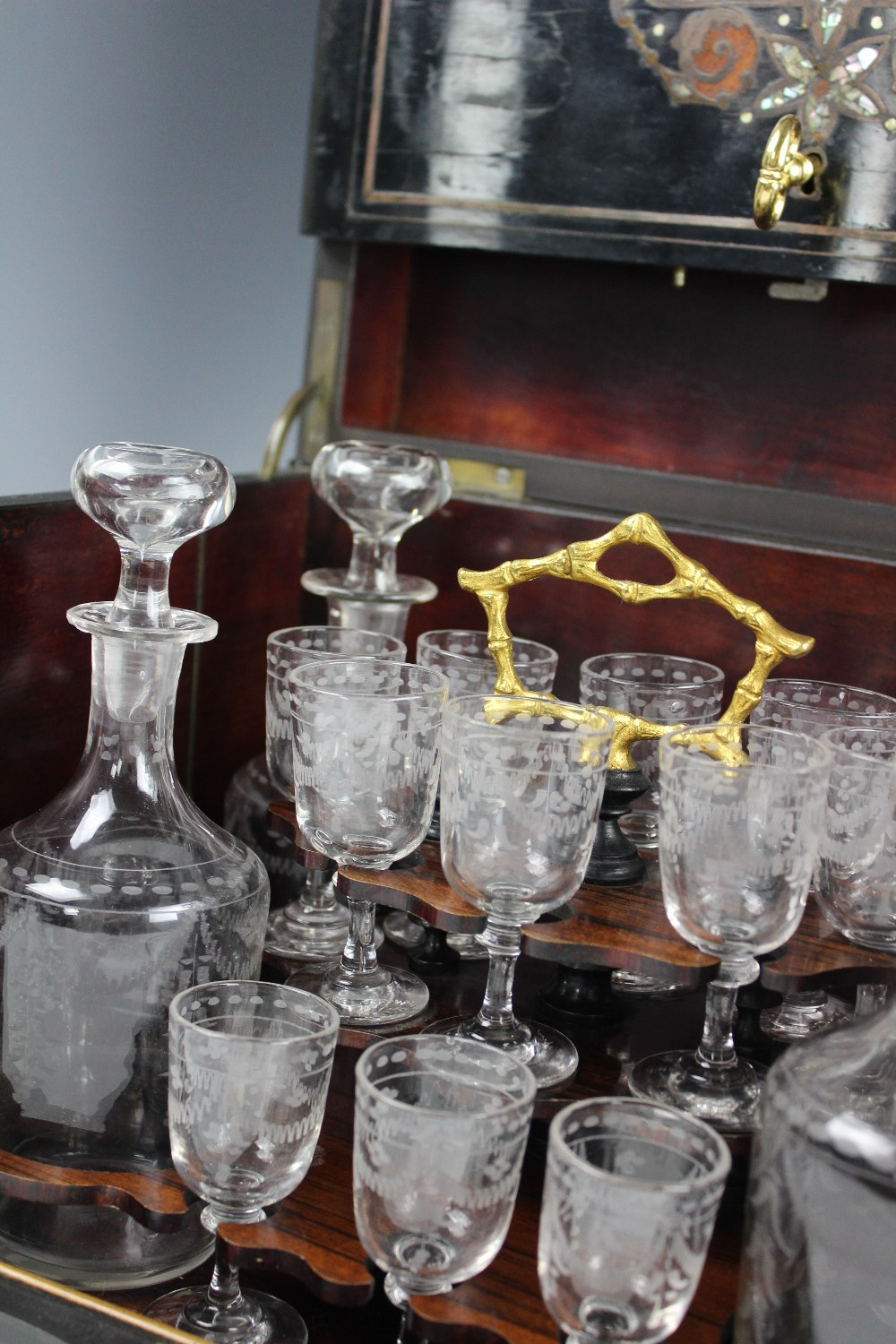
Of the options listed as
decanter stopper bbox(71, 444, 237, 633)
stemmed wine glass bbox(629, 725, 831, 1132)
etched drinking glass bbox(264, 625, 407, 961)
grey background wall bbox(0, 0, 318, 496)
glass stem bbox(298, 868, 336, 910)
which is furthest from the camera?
grey background wall bbox(0, 0, 318, 496)

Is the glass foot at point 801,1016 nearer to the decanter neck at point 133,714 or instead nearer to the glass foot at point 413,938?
the glass foot at point 413,938

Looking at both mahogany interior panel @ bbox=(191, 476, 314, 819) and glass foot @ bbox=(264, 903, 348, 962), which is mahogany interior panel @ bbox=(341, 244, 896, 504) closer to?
mahogany interior panel @ bbox=(191, 476, 314, 819)

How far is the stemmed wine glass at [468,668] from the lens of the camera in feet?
3.00

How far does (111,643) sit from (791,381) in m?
0.57

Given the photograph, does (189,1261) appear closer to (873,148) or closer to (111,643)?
(111,643)

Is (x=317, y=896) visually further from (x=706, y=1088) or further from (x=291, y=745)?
(x=706, y=1088)

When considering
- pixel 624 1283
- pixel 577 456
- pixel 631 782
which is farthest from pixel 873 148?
pixel 624 1283

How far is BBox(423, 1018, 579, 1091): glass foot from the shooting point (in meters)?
0.74

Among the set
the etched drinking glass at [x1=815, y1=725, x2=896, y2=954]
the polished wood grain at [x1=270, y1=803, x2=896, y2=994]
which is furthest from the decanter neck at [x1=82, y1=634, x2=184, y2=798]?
the etched drinking glass at [x1=815, y1=725, x2=896, y2=954]

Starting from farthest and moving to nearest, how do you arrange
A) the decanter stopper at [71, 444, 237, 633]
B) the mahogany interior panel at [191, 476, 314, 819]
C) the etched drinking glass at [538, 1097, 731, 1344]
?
the mahogany interior panel at [191, 476, 314, 819]
the decanter stopper at [71, 444, 237, 633]
the etched drinking glass at [538, 1097, 731, 1344]

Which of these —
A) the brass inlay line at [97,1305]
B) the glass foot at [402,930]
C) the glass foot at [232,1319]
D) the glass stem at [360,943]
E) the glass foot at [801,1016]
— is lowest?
the glass foot at [232,1319]

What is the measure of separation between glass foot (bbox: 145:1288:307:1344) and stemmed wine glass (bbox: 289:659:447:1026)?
141mm

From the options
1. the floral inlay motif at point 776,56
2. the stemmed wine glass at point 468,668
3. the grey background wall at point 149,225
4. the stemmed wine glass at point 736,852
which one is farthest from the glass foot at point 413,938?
the grey background wall at point 149,225

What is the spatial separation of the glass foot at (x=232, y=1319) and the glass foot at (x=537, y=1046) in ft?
0.49
